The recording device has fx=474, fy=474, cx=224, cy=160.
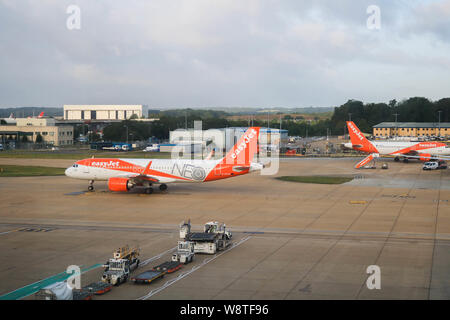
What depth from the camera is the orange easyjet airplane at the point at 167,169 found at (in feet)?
161

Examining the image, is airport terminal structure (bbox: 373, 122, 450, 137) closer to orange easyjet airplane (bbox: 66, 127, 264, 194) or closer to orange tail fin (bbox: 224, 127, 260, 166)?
orange tail fin (bbox: 224, 127, 260, 166)

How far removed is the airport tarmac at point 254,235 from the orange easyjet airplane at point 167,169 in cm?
178

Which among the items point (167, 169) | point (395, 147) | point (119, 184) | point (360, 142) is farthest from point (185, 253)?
point (395, 147)

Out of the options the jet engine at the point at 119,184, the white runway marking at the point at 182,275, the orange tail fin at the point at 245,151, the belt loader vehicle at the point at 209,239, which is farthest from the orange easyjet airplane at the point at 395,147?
the belt loader vehicle at the point at 209,239

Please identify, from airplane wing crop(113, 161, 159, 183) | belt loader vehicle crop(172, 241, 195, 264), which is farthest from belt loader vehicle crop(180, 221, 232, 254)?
airplane wing crop(113, 161, 159, 183)

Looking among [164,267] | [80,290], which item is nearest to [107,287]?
[80,290]

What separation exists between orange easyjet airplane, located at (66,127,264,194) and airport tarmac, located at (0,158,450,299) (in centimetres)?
178

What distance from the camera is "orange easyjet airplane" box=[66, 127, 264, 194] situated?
49.1m

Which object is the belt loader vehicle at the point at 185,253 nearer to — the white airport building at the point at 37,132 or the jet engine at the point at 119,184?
the jet engine at the point at 119,184

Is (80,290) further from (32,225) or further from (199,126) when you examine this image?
(199,126)

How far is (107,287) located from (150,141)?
147687mm

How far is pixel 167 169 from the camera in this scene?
51344mm

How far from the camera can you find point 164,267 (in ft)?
79.9
